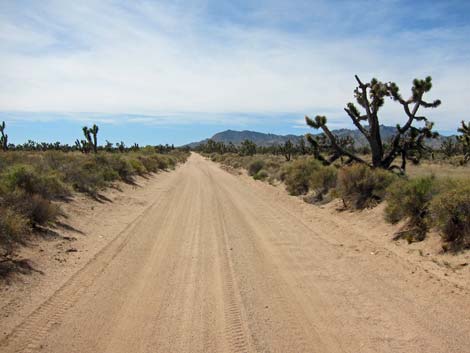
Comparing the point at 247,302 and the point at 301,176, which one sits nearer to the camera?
the point at 247,302

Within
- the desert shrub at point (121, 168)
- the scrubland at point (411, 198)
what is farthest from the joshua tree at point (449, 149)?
the desert shrub at point (121, 168)

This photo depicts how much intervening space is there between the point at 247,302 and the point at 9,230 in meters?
5.27

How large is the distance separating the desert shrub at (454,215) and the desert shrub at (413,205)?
817mm

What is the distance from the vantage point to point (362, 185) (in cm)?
1546

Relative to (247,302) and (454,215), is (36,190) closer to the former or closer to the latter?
(247,302)

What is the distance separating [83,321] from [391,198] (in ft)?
29.9

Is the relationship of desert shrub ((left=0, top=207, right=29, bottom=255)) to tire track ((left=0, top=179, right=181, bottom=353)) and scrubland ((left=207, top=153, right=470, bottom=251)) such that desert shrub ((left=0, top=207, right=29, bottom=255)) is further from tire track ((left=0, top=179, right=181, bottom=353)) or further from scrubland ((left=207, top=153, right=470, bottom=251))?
scrubland ((left=207, top=153, right=470, bottom=251))

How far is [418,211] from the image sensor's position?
428 inches

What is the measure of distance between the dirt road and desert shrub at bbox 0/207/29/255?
1.62 meters

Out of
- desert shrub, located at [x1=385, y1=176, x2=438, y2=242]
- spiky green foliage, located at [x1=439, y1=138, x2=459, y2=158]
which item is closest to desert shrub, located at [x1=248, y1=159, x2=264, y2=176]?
desert shrub, located at [x1=385, y1=176, x2=438, y2=242]

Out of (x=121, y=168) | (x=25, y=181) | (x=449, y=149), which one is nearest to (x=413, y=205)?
(x=25, y=181)

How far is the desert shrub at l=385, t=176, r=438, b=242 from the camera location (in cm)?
1032

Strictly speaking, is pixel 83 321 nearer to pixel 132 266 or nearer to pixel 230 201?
pixel 132 266

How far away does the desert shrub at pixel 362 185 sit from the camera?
14849mm
